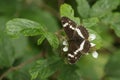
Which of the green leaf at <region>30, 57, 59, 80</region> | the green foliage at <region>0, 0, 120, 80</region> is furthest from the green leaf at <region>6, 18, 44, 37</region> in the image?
the green leaf at <region>30, 57, 59, 80</region>

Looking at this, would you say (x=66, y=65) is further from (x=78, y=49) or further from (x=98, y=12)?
(x=98, y=12)

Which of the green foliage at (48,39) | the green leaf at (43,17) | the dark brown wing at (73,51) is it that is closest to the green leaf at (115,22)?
the green foliage at (48,39)

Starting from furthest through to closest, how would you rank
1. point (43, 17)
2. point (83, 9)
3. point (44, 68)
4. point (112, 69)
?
point (43, 17) → point (112, 69) → point (83, 9) → point (44, 68)

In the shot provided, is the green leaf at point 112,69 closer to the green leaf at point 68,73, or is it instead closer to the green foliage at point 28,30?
the green leaf at point 68,73

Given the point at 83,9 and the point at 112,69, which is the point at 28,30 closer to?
the point at 83,9

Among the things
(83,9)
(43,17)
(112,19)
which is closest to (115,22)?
(112,19)

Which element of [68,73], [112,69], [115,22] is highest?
[115,22]
